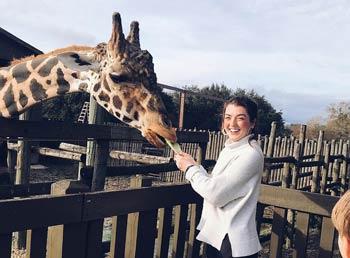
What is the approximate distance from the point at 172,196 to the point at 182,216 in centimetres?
29

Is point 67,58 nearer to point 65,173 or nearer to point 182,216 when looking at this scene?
point 182,216

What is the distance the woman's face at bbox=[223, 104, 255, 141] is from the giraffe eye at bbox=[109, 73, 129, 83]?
1197mm

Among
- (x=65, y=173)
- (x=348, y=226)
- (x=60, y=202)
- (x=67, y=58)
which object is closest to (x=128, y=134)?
(x=67, y=58)

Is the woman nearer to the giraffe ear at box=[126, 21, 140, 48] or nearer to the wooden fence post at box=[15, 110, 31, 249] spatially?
the giraffe ear at box=[126, 21, 140, 48]

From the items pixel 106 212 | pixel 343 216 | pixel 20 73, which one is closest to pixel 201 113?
pixel 20 73

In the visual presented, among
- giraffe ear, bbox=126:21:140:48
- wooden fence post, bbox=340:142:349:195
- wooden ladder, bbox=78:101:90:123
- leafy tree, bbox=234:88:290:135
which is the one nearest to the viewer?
giraffe ear, bbox=126:21:140:48

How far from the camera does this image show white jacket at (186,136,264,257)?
2424mm

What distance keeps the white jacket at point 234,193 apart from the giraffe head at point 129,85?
0.95 m

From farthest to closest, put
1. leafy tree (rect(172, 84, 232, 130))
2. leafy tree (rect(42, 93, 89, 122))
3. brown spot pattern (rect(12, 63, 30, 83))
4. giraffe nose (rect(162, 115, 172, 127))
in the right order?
leafy tree (rect(172, 84, 232, 130))
leafy tree (rect(42, 93, 89, 122))
brown spot pattern (rect(12, 63, 30, 83))
giraffe nose (rect(162, 115, 172, 127))

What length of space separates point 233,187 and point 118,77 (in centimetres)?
154

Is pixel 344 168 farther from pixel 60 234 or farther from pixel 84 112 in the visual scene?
pixel 84 112

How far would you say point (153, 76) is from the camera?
3596mm

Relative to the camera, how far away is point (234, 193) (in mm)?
2453

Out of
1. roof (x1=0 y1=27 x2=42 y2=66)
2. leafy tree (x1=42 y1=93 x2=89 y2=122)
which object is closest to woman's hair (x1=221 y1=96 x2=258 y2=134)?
roof (x1=0 y1=27 x2=42 y2=66)
